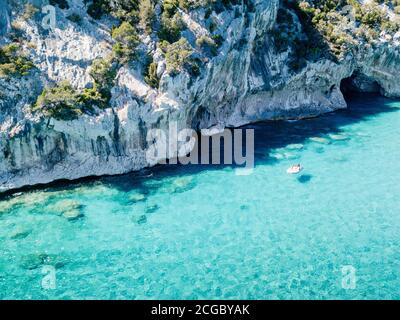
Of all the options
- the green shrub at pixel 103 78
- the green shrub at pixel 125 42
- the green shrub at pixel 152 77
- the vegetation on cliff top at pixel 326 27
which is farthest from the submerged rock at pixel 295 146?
the green shrub at pixel 103 78

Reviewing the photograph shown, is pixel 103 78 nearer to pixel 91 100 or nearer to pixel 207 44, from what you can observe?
pixel 91 100

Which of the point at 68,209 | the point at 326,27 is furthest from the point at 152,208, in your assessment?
the point at 326,27

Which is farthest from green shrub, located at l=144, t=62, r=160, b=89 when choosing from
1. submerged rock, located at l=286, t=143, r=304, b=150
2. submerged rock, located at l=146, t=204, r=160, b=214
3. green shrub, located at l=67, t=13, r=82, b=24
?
submerged rock, located at l=286, t=143, r=304, b=150

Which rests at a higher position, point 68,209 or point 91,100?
point 91,100

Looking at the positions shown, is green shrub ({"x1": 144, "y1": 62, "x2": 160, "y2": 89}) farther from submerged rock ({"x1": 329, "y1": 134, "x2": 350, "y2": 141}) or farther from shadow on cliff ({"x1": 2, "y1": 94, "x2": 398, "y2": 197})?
submerged rock ({"x1": 329, "y1": 134, "x2": 350, "y2": 141})

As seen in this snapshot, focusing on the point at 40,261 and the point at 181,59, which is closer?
the point at 40,261

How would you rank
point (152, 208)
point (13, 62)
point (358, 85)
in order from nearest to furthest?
1. point (152, 208)
2. point (13, 62)
3. point (358, 85)

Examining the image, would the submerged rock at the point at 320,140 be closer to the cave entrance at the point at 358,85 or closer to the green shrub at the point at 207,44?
the green shrub at the point at 207,44
